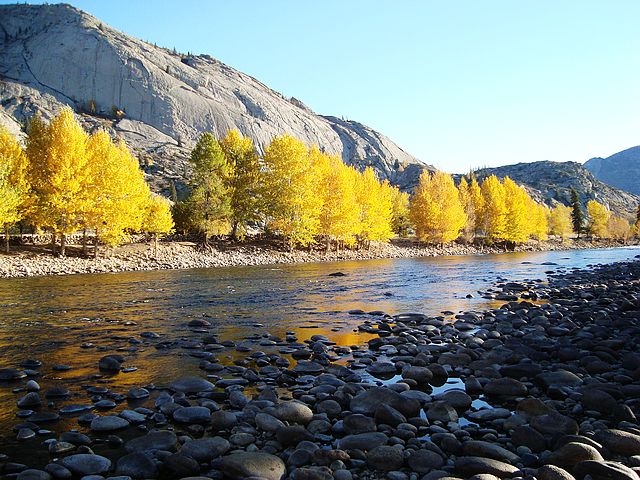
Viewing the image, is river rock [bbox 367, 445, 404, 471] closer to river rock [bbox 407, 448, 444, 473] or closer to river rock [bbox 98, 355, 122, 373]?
river rock [bbox 407, 448, 444, 473]

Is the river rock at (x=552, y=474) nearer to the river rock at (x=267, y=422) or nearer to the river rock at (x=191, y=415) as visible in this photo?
the river rock at (x=267, y=422)

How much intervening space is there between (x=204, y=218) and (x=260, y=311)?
1296 inches

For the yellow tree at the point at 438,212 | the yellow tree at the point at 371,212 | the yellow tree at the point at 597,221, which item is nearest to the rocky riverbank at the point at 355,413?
the yellow tree at the point at 371,212

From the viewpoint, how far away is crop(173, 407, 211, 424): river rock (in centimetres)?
616

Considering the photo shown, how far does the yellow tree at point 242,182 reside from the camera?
171 feet

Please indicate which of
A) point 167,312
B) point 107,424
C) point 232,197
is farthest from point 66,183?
point 107,424

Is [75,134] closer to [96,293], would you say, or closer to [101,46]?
[96,293]

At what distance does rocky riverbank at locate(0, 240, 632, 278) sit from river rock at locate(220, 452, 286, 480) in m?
30.6

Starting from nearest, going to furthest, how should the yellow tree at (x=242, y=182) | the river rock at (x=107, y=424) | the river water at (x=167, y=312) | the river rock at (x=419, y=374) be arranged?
the river rock at (x=107, y=424) < the river rock at (x=419, y=374) < the river water at (x=167, y=312) < the yellow tree at (x=242, y=182)

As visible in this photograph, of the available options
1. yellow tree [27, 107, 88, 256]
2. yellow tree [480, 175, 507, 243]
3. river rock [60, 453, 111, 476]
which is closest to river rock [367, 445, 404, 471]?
river rock [60, 453, 111, 476]

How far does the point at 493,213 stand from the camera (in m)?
74.0

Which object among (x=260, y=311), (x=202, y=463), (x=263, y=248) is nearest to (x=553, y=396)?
(x=202, y=463)

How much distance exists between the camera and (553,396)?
714 cm

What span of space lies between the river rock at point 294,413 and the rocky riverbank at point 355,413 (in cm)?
2
